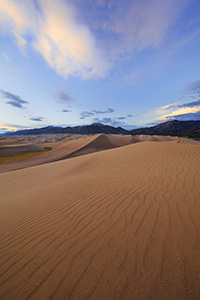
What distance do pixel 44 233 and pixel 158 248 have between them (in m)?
1.76

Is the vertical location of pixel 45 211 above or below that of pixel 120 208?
below

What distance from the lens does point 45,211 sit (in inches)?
109

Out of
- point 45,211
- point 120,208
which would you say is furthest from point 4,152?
point 120,208

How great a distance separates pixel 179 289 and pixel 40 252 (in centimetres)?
167

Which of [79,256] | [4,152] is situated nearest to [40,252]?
[79,256]

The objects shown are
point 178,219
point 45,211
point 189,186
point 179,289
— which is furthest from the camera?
point 189,186

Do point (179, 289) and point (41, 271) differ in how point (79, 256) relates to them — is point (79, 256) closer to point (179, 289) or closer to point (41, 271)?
point (41, 271)

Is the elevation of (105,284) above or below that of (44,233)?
above

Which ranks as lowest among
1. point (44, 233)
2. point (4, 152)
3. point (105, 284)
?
point (4, 152)

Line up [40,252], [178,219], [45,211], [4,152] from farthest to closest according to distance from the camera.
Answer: [4,152] < [45,211] < [178,219] < [40,252]

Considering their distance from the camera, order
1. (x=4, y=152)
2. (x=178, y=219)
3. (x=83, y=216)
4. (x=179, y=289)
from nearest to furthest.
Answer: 1. (x=179, y=289)
2. (x=178, y=219)
3. (x=83, y=216)
4. (x=4, y=152)

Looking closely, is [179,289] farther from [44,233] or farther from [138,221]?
[44,233]

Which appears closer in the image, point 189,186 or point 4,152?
point 189,186

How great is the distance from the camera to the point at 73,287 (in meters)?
1.23
